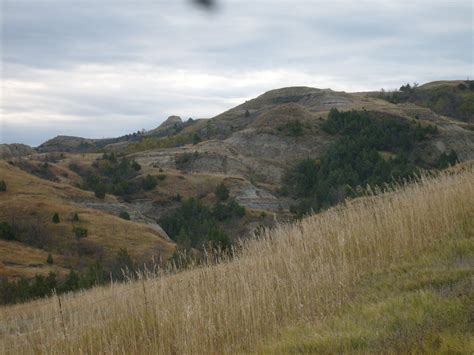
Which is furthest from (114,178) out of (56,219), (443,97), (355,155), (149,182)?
(443,97)

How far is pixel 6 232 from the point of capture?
136 feet

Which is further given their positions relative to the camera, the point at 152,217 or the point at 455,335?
the point at 152,217

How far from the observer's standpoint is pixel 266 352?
5289 millimetres

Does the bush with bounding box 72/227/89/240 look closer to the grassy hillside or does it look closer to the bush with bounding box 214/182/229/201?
the grassy hillside

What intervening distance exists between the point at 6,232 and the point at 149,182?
2985 centimetres

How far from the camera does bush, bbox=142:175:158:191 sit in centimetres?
7031

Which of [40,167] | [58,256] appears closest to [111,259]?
[58,256]

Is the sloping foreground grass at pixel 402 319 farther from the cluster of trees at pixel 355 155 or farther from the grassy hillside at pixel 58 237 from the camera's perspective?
the cluster of trees at pixel 355 155

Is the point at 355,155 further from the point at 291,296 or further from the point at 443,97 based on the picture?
the point at 291,296

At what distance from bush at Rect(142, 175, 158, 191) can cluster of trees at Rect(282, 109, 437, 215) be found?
17.5 m

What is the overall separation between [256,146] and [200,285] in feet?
285

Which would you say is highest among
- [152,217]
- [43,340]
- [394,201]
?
[394,201]

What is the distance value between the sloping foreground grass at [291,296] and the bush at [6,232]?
34.4 metres

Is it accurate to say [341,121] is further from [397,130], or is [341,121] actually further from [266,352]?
[266,352]
